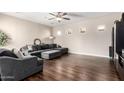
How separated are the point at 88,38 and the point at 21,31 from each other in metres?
1.35

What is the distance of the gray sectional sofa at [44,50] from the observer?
193 centimetres

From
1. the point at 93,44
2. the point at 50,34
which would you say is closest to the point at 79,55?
the point at 93,44

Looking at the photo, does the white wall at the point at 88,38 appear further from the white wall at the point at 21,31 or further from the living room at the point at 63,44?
the white wall at the point at 21,31

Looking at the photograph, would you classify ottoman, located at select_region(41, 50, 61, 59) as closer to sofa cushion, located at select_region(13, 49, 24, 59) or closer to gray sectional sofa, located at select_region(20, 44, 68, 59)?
gray sectional sofa, located at select_region(20, 44, 68, 59)

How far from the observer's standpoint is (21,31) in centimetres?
186

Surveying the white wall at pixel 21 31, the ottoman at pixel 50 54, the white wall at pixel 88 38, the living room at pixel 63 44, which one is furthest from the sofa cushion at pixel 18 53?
the white wall at pixel 88 38

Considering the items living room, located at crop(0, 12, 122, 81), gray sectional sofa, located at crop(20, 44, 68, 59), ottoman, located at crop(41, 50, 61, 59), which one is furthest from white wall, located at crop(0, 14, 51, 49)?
ottoman, located at crop(41, 50, 61, 59)

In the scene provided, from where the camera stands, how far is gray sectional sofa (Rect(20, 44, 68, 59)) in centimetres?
193

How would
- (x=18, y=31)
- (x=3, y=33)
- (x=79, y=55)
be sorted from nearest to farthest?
(x=3, y=33) → (x=18, y=31) → (x=79, y=55)

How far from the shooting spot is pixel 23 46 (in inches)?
72.4

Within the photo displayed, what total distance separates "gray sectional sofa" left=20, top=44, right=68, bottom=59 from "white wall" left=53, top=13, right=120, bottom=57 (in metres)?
0.13
